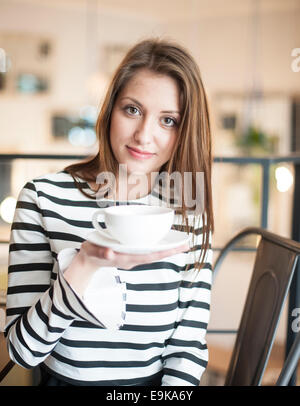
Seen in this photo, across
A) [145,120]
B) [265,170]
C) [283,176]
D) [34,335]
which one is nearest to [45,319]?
[34,335]

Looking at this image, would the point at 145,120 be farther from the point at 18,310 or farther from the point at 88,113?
the point at 88,113

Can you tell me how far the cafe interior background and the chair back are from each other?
3.73 meters

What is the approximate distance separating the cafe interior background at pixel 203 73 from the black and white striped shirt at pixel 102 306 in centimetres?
384

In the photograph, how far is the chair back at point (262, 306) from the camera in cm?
83

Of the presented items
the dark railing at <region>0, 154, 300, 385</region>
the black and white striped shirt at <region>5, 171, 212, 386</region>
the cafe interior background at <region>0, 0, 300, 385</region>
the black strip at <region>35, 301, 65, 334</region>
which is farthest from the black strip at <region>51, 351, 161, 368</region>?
the cafe interior background at <region>0, 0, 300, 385</region>

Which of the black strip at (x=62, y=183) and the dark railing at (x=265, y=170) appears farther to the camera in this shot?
the dark railing at (x=265, y=170)

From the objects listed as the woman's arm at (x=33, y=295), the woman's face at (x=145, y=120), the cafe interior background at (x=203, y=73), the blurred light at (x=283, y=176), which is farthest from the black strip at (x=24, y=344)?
the cafe interior background at (x=203, y=73)

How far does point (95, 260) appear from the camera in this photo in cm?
62

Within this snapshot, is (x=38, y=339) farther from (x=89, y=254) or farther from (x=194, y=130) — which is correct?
(x=194, y=130)

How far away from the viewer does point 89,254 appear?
607 mm

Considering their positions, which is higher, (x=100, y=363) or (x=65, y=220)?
(x=65, y=220)

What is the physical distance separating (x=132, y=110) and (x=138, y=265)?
0.28 m

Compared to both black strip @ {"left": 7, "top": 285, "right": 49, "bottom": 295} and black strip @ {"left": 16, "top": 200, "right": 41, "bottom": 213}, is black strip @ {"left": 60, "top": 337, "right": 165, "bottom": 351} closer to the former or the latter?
black strip @ {"left": 7, "top": 285, "right": 49, "bottom": 295}

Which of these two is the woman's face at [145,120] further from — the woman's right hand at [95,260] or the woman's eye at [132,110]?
the woman's right hand at [95,260]
